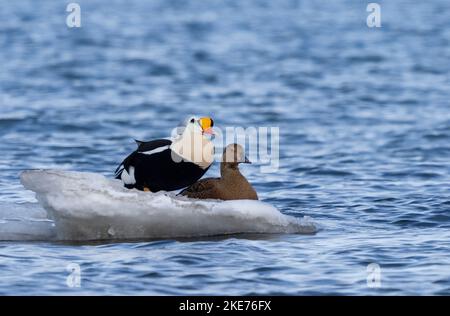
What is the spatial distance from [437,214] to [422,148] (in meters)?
5.06

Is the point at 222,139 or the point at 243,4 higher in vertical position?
the point at 243,4

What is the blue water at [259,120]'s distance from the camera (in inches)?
352

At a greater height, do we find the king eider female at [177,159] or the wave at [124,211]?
the king eider female at [177,159]

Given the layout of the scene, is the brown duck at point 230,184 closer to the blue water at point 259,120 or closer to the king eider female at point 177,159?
the king eider female at point 177,159

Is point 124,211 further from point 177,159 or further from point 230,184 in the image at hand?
point 230,184

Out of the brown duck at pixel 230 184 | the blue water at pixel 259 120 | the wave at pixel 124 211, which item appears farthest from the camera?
the brown duck at pixel 230 184

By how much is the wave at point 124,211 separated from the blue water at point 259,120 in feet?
0.57

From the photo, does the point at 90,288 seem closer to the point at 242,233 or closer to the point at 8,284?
the point at 8,284

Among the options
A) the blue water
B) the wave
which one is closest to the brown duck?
the wave

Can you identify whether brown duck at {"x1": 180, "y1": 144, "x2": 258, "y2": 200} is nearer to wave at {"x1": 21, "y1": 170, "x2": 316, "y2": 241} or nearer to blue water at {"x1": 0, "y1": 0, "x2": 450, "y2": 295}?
wave at {"x1": 21, "y1": 170, "x2": 316, "y2": 241}

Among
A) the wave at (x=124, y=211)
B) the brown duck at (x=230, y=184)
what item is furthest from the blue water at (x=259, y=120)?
the brown duck at (x=230, y=184)

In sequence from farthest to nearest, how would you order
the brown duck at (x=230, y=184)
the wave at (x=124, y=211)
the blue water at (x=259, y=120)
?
the brown duck at (x=230, y=184), the wave at (x=124, y=211), the blue water at (x=259, y=120)

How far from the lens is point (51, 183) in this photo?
382 inches
